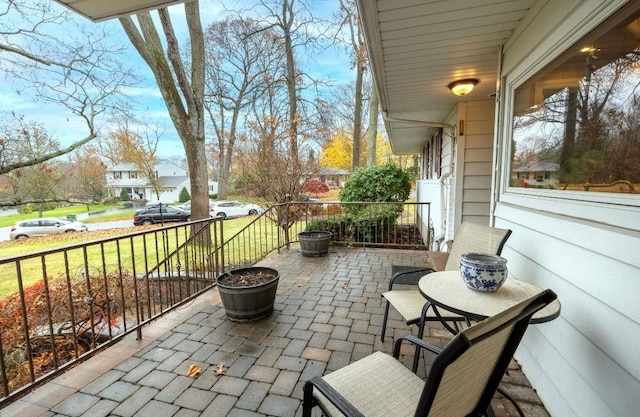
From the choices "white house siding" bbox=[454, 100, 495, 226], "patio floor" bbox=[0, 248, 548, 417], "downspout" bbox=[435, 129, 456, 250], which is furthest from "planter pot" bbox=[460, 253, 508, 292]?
"downspout" bbox=[435, 129, 456, 250]

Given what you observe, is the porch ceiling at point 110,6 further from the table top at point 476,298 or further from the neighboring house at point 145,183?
the neighboring house at point 145,183

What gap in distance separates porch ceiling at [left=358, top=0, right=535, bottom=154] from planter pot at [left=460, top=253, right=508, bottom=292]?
1.58 m

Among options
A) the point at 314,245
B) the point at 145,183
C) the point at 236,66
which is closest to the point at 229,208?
the point at 236,66

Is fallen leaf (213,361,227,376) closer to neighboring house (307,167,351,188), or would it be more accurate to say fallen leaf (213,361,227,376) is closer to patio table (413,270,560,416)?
patio table (413,270,560,416)

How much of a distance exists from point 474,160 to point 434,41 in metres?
2.26

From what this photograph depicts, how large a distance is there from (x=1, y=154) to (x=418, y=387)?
10.3m

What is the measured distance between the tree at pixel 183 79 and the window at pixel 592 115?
7107 mm

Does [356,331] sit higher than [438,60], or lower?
lower

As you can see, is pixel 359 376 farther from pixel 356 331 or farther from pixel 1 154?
pixel 1 154

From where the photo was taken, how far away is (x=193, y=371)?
78.7 inches

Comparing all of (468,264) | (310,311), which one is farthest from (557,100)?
(310,311)

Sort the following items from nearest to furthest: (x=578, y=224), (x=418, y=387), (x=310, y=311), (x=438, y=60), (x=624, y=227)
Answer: (x=624, y=227) → (x=418, y=387) → (x=578, y=224) → (x=438, y=60) → (x=310, y=311)

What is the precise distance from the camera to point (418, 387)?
125cm

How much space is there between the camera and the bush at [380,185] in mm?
7141
